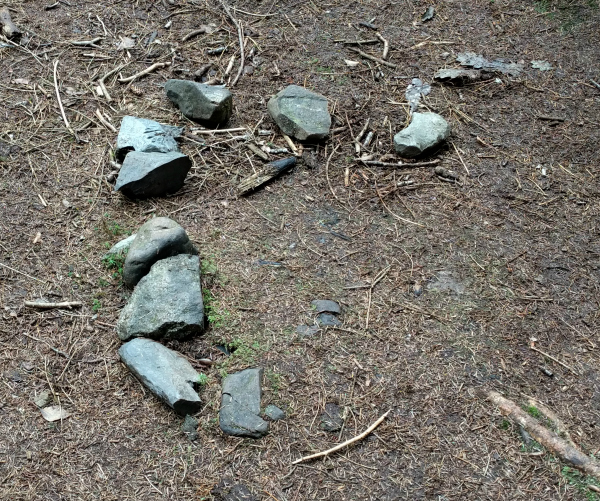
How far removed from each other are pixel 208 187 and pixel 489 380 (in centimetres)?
231

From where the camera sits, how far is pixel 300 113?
4.59 meters

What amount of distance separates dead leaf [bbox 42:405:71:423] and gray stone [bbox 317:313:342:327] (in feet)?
4.68

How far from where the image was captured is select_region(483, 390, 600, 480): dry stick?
273 centimetres

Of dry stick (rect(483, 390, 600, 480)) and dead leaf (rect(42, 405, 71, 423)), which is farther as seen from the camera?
dead leaf (rect(42, 405, 71, 423))

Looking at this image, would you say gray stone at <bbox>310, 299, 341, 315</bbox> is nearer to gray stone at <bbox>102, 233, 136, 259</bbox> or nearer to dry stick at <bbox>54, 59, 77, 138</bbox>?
gray stone at <bbox>102, 233, 136, 259</bbox>

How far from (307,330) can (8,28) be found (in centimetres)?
406

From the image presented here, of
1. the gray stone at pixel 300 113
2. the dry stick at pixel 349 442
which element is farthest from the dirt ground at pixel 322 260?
the gray stone at pixel 300 113

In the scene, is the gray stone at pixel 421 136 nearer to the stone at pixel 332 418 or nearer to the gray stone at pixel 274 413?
the stone at pixel 332 418

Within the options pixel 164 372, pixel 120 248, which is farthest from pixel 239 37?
pixel 164 372

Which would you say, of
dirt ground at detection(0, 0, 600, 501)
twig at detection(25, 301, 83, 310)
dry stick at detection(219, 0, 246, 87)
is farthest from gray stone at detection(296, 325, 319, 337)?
dry stick at detection(219, 0, 246, 87)

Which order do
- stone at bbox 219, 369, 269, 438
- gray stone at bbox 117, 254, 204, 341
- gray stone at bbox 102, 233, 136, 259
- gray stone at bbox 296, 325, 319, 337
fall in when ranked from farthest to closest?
gray stone at bbox 102, 233, 136, 259 < gray stone at bbox 296, 325, 319, 337 < gray stone at bbox 117, 254, 204, 341 < stone at bbox 219, 369, 269, 438

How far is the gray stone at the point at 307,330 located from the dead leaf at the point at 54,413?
50.5 inches

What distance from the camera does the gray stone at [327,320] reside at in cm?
334

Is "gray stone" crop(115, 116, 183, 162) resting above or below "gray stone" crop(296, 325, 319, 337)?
above
